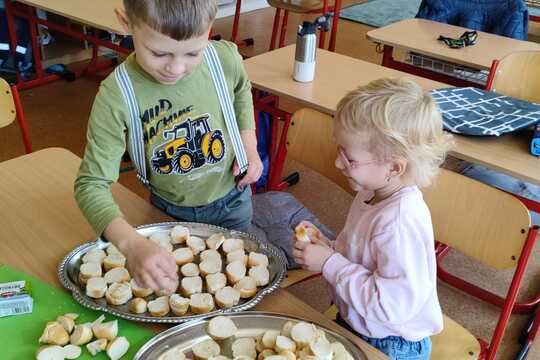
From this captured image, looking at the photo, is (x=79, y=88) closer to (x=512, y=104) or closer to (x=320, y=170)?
(x=320, y=170)

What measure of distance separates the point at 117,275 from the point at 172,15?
0.50 meters

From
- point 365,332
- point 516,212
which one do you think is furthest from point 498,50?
point 365,332

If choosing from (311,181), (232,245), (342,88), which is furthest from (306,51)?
(232,245)

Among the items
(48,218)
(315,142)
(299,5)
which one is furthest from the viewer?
(299,5)

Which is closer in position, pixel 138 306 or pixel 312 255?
pixel 138 306

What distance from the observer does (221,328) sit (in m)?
0.93

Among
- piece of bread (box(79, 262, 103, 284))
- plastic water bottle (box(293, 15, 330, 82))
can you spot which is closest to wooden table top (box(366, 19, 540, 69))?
plastic water bottle (box(293, 15, 330, 82))

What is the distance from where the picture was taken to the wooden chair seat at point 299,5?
13.6 feet

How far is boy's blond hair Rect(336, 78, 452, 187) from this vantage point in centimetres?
99

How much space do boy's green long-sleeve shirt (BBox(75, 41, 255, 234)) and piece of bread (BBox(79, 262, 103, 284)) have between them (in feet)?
0.23

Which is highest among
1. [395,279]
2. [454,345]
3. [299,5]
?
[395,279]

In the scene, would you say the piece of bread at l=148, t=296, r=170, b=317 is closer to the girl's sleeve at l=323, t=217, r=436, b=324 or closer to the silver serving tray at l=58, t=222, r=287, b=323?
the silver serving tray at l=58, t=222, r=287, b=323

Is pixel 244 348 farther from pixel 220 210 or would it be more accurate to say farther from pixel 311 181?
pixel 311 181

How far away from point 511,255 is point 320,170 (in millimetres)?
625
